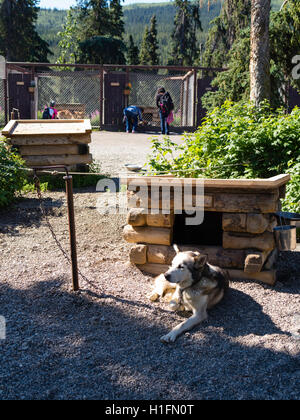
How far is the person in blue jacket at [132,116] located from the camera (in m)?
17.5

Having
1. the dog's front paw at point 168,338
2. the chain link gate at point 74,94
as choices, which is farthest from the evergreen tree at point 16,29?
the dog's front paw at point 168,338

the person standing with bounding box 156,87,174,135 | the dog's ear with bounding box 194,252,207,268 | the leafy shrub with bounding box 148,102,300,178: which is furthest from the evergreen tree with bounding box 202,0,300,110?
the dog's ear with bounding box 194,252,207,268

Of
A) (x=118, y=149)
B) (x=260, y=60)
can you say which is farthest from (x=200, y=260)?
(x=118, y=149)

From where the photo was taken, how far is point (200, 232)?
5285 millimetres

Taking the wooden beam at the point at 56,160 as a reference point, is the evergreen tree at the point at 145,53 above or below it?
above

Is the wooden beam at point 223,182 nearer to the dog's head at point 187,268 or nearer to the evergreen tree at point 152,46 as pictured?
the dog's head at point 187,268

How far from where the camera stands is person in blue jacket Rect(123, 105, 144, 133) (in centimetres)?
1747

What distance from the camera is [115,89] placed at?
18328mm

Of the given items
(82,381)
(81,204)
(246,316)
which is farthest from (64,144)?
(82,381)

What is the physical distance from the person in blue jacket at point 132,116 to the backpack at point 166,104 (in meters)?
1.24

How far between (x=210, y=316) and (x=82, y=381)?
1.28 m

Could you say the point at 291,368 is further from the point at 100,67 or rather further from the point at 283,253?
the point at 100,67

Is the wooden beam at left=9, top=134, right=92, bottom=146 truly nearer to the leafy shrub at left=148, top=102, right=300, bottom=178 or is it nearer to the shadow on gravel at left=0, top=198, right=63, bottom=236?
the shadow on gravel at left=0, top=198, right=63, bottom=236
